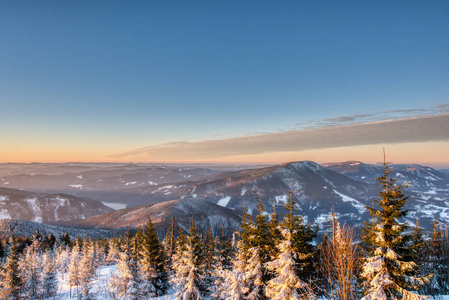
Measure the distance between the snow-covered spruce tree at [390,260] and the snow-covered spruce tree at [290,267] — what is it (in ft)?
13.3

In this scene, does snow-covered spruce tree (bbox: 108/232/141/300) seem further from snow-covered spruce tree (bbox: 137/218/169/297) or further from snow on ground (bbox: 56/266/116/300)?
snow on ground (bbox: 56/266/116/300)

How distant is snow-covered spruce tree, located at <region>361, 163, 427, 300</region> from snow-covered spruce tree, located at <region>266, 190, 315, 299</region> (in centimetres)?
405

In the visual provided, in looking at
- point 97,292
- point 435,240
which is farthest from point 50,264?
point 435,240

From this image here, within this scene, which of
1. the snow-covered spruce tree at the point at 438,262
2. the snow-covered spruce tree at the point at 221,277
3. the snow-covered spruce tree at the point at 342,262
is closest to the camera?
the snow-covered spruce tree at the point at 342,262

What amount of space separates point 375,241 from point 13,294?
4889 cm

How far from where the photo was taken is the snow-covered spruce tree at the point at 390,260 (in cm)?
1384

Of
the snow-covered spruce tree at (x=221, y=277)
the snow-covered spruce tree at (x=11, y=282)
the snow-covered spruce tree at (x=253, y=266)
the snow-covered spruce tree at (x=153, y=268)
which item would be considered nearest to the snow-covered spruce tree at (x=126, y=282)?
the snow-covered spruce tree at (x=153, y=268)

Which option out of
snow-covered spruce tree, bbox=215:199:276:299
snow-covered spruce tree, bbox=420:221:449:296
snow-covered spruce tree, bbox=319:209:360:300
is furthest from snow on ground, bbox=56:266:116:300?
snow-covered spruce tree, bbox=420:221:449:296

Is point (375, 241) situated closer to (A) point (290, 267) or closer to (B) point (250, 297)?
(A) point (290, 267)

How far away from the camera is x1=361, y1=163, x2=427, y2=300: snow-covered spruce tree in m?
13.8

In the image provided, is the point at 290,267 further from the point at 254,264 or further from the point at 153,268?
the point at 153,268

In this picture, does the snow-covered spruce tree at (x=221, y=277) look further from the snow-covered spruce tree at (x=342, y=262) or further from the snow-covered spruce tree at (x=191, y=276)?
the snow-covered spruce tree at (x=342, y=262)

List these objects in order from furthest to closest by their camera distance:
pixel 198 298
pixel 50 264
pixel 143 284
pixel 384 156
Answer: pixel 50 264
pixel 143 284
pixel 198 298
pixel 384 156

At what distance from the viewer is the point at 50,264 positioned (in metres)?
43.6
